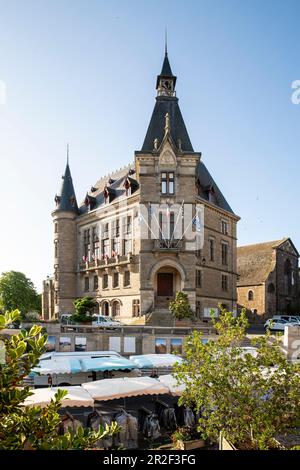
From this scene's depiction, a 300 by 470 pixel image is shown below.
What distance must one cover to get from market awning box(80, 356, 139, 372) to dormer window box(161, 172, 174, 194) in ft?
72.5

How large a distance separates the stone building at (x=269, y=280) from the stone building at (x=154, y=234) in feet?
30.9

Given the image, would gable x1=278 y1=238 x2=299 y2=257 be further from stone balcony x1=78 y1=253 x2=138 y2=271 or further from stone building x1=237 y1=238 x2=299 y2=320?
stone balcony x1=78 y1=253 x2=138 y2=271

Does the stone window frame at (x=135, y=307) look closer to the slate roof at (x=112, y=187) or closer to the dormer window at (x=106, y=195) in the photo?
the slate roof at (x=112, y=187)

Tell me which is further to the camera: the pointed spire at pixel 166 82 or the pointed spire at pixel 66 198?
the pointed spire at pixel 66 198

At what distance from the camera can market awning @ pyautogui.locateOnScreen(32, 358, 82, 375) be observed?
650 inches

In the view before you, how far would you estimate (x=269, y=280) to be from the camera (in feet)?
183

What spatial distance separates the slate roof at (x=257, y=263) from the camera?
56781mm

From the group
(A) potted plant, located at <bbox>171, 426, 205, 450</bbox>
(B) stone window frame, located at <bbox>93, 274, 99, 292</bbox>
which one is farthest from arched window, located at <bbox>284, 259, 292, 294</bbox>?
(A) potted plant, located at <bbox>171, 426, 205, 450</bbox>

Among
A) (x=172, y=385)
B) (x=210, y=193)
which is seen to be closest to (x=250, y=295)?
(x=210, y=193)

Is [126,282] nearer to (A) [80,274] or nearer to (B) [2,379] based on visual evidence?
(A) [80,274]

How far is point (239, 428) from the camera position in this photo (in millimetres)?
10016

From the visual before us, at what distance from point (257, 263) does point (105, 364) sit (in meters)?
45.0

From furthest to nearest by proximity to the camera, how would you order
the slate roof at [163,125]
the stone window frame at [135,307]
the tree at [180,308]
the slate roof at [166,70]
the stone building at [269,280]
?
the stone building at [269,280] → the slate roof at [166,70] → the slate roof at [163,125] → the stone window frame at [135,307] → the tree at [180,308]

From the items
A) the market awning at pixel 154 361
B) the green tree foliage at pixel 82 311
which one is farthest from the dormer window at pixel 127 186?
the market awning at pixel 154 361
